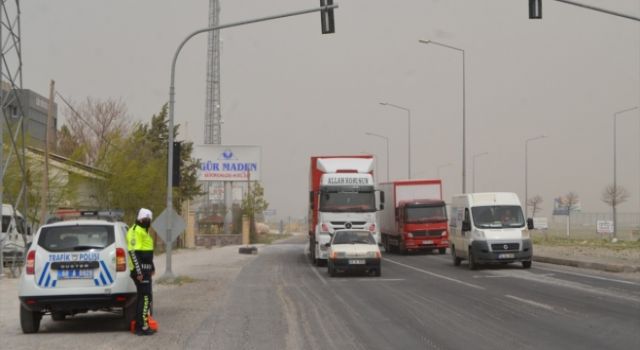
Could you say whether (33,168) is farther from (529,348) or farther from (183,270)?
(529,348)

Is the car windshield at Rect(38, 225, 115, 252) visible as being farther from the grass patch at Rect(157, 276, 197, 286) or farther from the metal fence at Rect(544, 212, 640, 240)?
the metal fence at Rect(544, 212, 640, 240)

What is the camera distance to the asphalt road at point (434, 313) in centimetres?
1154

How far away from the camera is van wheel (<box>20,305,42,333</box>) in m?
12.6

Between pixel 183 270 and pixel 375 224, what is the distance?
8041 mm

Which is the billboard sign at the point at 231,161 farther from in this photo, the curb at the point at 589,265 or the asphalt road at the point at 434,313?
the asphalt road at the point at 434,313

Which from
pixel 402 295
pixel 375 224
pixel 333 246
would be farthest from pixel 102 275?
pixel 375 224

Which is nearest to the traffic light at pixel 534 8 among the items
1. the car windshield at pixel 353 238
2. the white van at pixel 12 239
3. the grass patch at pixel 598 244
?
the car windshield at pixel 353 238

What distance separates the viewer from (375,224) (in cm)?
3183

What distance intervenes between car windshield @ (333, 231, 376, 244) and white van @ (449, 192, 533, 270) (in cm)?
394

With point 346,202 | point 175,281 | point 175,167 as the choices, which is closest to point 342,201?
point 346,202

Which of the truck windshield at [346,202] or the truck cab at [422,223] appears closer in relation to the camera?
the truck windshield at [346,202]

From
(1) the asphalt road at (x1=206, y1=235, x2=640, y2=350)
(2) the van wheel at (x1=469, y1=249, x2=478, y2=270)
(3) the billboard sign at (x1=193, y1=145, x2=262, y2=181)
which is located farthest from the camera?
(3) the billboard sign at (x1=193, y1=145, x2=262, y2=181)

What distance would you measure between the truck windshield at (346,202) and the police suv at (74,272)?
18.9 metres

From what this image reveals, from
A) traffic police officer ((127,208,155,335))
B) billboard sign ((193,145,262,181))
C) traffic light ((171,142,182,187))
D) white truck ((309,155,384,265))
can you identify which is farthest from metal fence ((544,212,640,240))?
traffic police officer ((127,208,155,335))
